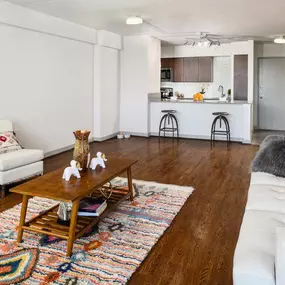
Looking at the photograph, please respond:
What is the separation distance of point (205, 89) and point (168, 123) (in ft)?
8.23

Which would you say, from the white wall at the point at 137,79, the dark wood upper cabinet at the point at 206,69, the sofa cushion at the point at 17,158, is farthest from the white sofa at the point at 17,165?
the dark wood upper cabinet at the point at 206,69

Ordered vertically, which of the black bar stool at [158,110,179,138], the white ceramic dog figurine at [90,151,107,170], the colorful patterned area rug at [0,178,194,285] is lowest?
the colorful patterned area rug at [0,178,194,285]

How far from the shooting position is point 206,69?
977cm

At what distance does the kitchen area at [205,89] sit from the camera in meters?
7.58

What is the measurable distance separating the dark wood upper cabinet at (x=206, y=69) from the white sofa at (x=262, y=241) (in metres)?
7.40

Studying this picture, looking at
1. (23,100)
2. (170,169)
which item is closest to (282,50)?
(170,169)

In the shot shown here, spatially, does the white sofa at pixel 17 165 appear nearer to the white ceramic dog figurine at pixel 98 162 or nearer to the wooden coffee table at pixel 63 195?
the wooden coffee table at pixel 63 195

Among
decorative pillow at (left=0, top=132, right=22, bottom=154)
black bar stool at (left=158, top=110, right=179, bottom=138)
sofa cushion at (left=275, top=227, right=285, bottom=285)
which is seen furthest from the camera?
black bar stool at (left=158, top=110, right=179, bottom=138)

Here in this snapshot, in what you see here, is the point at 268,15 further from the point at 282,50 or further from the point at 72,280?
the point at 72,280

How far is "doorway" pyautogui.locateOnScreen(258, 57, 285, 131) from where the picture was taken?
9.23 m

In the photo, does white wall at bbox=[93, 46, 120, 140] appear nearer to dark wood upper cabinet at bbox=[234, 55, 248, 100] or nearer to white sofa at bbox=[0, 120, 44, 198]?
white sofa at bbox=[0, 120, 44, 198]

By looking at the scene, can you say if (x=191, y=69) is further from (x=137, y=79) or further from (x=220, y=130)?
(x=220, y=130)

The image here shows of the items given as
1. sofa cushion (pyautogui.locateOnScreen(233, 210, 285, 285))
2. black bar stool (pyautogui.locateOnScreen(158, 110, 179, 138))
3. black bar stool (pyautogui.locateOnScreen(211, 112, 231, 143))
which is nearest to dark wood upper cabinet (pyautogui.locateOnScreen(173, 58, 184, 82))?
black bar stool (pyautogui.locateOnScreen(158, 110, 179, 138))

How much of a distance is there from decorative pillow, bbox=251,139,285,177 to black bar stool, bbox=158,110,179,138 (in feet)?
15.8
